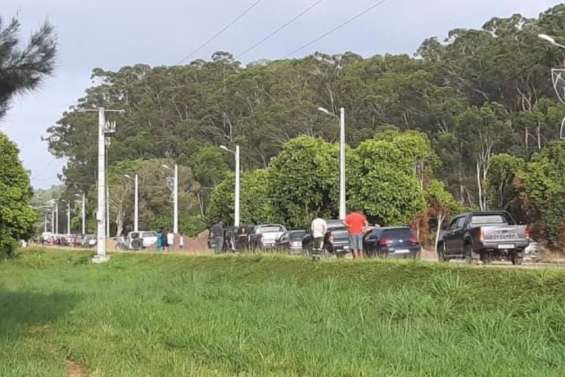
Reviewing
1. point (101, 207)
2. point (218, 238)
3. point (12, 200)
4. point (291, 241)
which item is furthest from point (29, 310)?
point (12, 200)

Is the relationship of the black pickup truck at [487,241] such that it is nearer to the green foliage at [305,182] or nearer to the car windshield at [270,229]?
the car windshield at [270,229]

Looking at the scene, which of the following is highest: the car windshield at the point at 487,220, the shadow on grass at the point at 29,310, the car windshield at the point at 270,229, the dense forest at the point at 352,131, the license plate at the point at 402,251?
the dense forest at the point at 352,131

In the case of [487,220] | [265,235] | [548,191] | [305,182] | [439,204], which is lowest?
[265,235]

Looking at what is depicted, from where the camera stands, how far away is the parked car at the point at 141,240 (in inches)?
2655

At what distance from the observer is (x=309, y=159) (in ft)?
171

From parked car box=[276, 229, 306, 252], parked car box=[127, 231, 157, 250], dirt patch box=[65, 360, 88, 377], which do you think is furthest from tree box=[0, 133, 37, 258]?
dirt patch box=[65, 360, 88, 377]

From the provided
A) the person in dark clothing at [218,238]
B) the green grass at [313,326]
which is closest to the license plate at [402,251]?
the green grass at [313,326]

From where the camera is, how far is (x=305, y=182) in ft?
171

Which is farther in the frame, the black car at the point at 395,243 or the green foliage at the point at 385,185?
the green foliage at the point at 385,185

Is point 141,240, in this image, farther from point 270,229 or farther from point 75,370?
point 75,370

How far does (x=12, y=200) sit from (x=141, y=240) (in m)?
20.8

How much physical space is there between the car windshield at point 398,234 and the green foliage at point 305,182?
2041 centimetres

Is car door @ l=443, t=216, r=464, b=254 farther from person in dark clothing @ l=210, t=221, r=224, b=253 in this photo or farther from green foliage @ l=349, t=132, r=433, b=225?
green foliage @ l=349, t=132, r=433, b=225

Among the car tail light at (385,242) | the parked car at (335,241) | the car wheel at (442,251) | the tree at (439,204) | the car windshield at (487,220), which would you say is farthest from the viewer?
the tree at (439,204)
